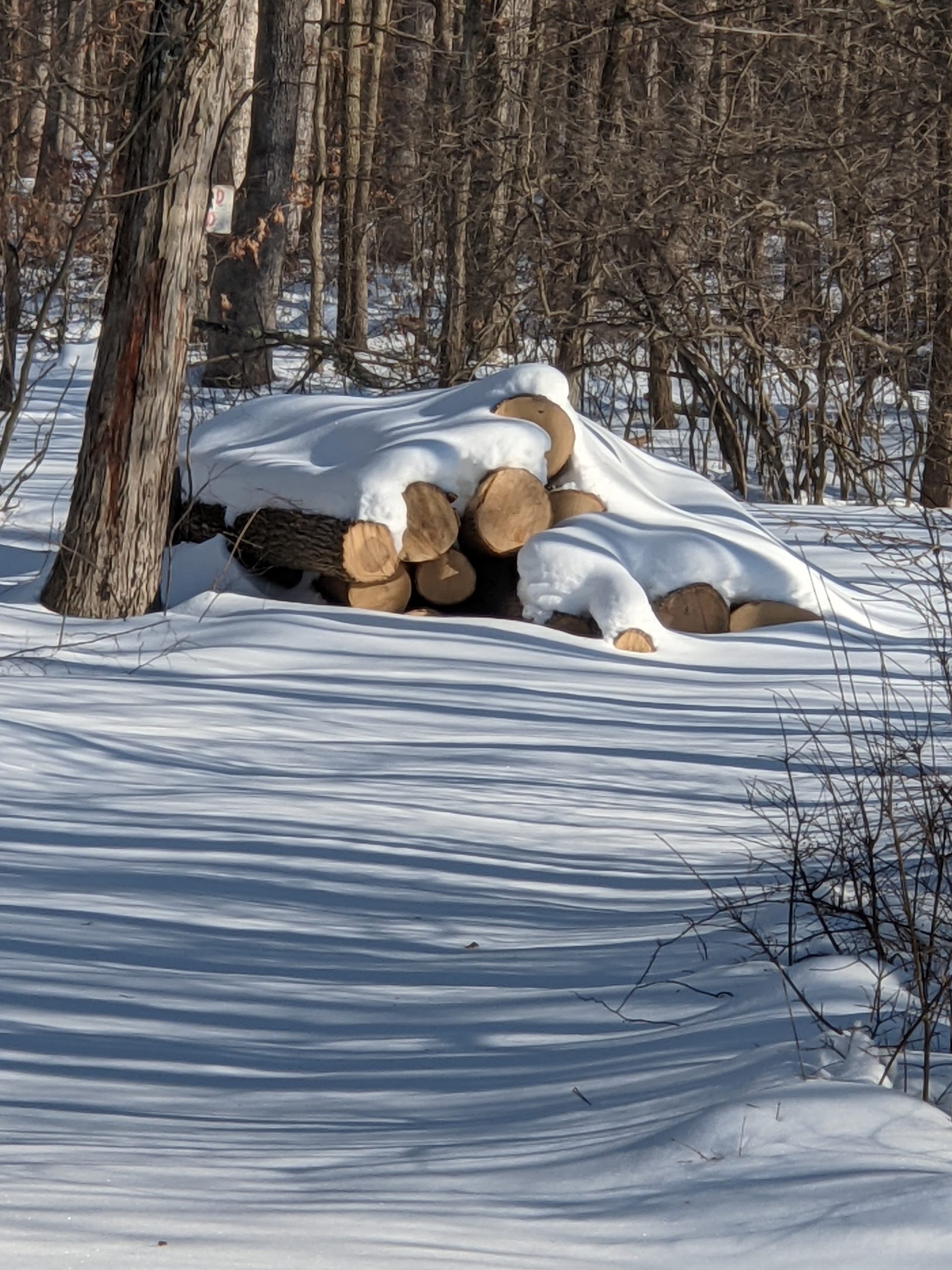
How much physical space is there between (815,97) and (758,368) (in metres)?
2.31

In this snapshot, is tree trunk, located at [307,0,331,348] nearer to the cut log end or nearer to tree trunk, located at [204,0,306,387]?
tree trunk, located at [204,0,306,387]

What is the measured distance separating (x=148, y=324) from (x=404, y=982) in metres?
4.54

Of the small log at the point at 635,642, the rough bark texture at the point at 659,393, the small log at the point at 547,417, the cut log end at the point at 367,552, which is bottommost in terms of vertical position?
the small log at the point at 635,642

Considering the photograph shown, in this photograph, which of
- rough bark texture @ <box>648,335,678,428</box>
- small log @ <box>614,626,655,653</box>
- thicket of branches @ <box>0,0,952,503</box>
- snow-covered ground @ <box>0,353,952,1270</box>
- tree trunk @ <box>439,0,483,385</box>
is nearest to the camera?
snow-covered ground @ <box>0,353,952,1270</box>

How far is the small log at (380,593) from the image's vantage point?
25.7 feet

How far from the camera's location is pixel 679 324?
486 inches

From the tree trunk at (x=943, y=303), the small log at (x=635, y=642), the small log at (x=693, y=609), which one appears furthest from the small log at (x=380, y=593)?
the tree trunk at (x=943, y=303)

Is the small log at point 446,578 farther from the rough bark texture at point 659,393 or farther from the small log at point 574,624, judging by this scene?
the rough bark texture at point 659,393

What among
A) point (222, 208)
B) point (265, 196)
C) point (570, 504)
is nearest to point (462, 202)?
point (222, 208)

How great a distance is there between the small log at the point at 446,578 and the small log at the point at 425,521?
17 centimetres

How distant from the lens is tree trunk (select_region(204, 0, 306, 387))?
16141 mm

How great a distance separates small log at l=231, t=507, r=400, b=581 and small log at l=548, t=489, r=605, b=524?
939 mm

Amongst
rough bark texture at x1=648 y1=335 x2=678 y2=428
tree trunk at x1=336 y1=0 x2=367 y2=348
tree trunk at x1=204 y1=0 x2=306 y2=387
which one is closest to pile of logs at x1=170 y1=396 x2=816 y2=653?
rough bark texture at x1=648 y1=335 x2=678 y2=428

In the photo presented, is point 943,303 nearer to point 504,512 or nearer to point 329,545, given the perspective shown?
point 504,512
